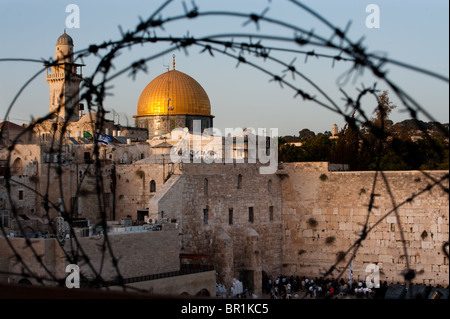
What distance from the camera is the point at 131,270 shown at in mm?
17562

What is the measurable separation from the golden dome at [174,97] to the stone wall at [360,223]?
35.0 ft

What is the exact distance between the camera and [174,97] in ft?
111

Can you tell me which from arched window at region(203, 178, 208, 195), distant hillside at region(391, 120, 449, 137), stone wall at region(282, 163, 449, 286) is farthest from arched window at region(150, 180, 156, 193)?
distant hillside at region(391, 120, 449, 137)

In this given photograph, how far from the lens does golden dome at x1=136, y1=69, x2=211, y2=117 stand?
33.9 m

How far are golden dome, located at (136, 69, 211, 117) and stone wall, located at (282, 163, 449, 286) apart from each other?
10.7 m

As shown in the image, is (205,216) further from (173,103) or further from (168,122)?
(168,122)

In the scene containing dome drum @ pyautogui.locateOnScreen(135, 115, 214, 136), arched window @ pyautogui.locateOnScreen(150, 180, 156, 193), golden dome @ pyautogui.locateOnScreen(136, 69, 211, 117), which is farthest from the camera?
dome drum @ pyautogui.locateOnScreen(135, 115, 214, 136)

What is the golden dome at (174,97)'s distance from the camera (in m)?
33.9

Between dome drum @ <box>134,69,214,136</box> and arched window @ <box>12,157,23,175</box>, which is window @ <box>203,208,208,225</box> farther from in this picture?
dome drum @ <box>134,69,214,136</box>

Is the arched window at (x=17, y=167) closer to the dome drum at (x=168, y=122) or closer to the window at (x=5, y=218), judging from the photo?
the window at (x=5, y=218)

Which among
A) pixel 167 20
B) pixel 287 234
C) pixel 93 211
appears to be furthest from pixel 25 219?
pixel 167 20
